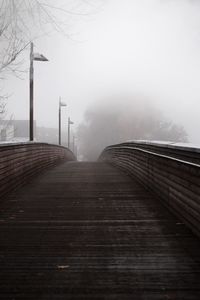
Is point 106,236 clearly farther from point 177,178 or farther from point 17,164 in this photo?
point 17,164

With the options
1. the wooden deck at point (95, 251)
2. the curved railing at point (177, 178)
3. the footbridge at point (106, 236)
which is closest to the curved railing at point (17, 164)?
the footbridge at point (106, 236)

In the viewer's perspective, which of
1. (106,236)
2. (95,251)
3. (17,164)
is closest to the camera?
(95,251)

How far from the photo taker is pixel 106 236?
6578 millimetres

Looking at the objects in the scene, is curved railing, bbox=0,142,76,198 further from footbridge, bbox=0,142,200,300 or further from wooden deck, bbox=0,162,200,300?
wooden deck, bbox=0,162,200,300

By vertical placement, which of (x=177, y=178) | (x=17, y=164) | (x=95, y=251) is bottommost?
(x=95, y=251)

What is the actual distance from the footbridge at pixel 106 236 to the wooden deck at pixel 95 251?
1 cm

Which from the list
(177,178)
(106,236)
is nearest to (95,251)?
(106,236)

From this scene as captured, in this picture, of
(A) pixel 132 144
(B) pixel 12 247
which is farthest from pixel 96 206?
(A) pixel 132 144

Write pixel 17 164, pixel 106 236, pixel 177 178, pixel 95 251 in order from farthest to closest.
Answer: pixel 17 164
pixel 177 178
pixel 106 236
pixel 95 251

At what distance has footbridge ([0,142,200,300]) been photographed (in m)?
4.55

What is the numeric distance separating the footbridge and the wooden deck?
1 centimetres

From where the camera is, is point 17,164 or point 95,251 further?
point 17,164

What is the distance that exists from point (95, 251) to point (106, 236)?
799 mm

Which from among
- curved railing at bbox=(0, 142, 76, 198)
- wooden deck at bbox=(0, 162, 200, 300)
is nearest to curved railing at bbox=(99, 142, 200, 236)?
wooden deck at bbox=(0, 162, 200, 300)
